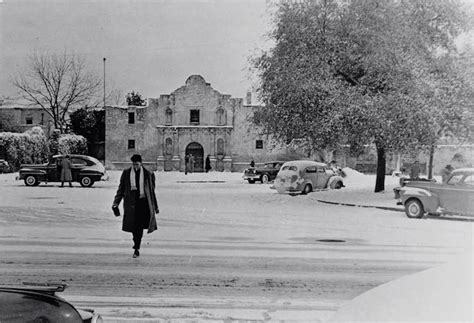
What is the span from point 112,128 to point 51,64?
Answer: 28.4 inches

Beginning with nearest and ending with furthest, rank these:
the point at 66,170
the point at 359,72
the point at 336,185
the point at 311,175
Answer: the point at 66,170
the point at 311,175
the point at 336,185
the point at 359,72

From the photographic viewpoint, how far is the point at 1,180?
507 cm

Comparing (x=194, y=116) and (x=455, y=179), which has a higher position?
(x=194, y=116)

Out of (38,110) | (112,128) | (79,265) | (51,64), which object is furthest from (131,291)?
(51,64)

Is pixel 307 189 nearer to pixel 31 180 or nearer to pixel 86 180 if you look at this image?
pixel 86 180

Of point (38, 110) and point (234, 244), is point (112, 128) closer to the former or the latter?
point (38, 110)

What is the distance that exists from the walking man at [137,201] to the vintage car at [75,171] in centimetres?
22

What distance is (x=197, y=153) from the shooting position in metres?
4.61

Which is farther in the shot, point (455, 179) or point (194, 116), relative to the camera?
point (194, 116)

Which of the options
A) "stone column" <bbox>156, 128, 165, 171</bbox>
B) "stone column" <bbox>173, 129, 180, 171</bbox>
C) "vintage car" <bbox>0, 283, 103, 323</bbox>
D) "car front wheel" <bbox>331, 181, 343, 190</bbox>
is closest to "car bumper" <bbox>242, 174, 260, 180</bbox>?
"stone column" <bbox>173, 129, 180, 171</bbox>

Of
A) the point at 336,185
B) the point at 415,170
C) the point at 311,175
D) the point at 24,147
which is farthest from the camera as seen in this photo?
the point at 415,170

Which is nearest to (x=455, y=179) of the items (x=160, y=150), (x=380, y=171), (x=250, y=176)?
(x=380, y=171)

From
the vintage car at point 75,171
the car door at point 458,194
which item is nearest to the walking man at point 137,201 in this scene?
the vintage car at point 75,171

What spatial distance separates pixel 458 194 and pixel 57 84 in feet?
10.6
